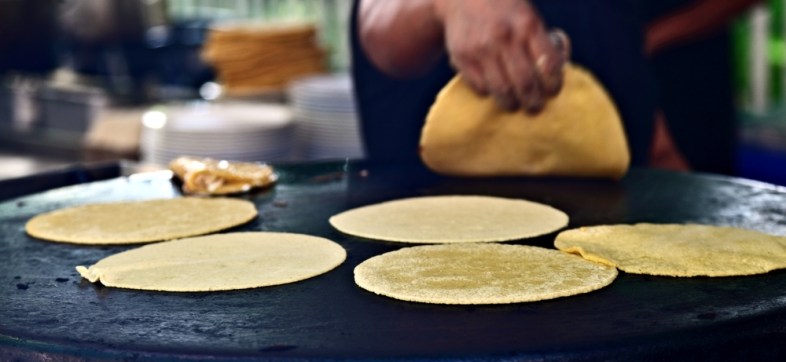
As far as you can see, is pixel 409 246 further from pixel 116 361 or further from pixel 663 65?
pixel 663 65

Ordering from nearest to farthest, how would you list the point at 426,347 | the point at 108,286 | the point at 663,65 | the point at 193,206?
the point at 426,347 → the point at 108,286 → the point at 193,206 → the point at 663,65

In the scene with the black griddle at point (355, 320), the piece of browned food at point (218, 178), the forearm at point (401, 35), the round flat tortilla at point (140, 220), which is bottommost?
the black griddle at point (355, 320)

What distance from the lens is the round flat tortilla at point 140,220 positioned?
1.92m

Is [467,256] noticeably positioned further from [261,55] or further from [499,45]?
[261,55]

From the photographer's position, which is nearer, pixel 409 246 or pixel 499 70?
pixel 409 246

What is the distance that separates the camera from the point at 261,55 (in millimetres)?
4742

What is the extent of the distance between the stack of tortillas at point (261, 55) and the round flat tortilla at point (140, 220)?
2.54m

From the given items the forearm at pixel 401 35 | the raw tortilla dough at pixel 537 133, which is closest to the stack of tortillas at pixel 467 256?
the raw tortilla dough at pixel 537 133

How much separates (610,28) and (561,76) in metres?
0.79

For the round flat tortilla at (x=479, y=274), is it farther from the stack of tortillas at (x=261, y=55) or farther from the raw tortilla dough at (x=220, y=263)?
the stack of tortillas at (x=261, y=55)

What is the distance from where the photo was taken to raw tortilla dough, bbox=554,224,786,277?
1587mm

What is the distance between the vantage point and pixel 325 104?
4082 mm

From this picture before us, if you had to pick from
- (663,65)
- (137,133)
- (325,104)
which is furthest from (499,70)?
(137,133)

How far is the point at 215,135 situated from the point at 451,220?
199cm
